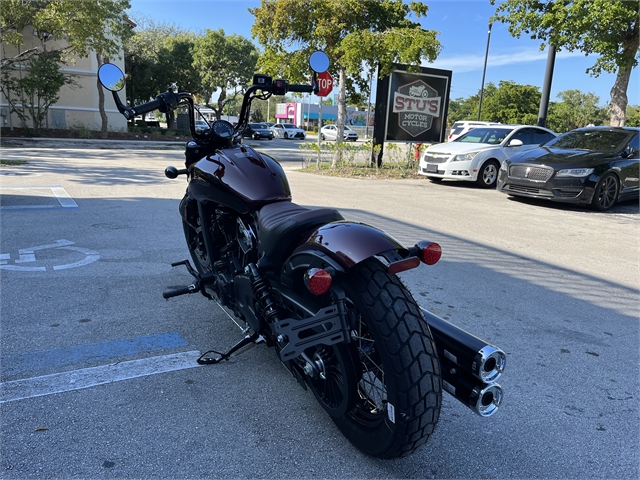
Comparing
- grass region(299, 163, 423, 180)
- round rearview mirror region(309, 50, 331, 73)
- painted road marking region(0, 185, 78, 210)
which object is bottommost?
painted road marking region(0, 185, 78, 210)

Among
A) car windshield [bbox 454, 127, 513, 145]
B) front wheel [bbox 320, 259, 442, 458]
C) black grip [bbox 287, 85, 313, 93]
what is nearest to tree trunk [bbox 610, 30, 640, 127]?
car windshield [bbox 454, 127, 513, 145]

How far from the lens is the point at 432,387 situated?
6.58 feet

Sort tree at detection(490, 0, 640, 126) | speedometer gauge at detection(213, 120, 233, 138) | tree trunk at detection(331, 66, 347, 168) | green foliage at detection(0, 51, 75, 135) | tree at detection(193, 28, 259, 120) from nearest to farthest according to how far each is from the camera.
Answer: speedometer gauge at detection(213, 120, 233, 138)
tree at detection(490, 0, 640, 126)
tree trunk at detection(331, 66, 347, 168)
green foliage at detection(0, 51, 75, 135)
tree at detection(193, 28, 259, 120)

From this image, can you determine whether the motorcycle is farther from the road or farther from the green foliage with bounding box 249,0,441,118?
the green foliage with bounding box 249,0,441,118

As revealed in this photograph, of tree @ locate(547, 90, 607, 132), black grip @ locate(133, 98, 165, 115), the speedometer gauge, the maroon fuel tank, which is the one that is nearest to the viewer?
the maroon fuel tank

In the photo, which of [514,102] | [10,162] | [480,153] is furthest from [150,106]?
[514,102]

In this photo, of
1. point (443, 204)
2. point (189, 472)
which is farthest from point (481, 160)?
point (189, 472)

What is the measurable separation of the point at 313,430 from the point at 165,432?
2.42ft

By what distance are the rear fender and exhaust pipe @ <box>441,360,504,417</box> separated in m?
0.58

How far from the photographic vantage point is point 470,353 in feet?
6.98

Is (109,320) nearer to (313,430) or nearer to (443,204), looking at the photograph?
(313,430)

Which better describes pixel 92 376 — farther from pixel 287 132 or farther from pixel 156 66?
pixel 287 132

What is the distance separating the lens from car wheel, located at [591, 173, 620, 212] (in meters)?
9.09

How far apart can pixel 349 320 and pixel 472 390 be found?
1.99 ft
